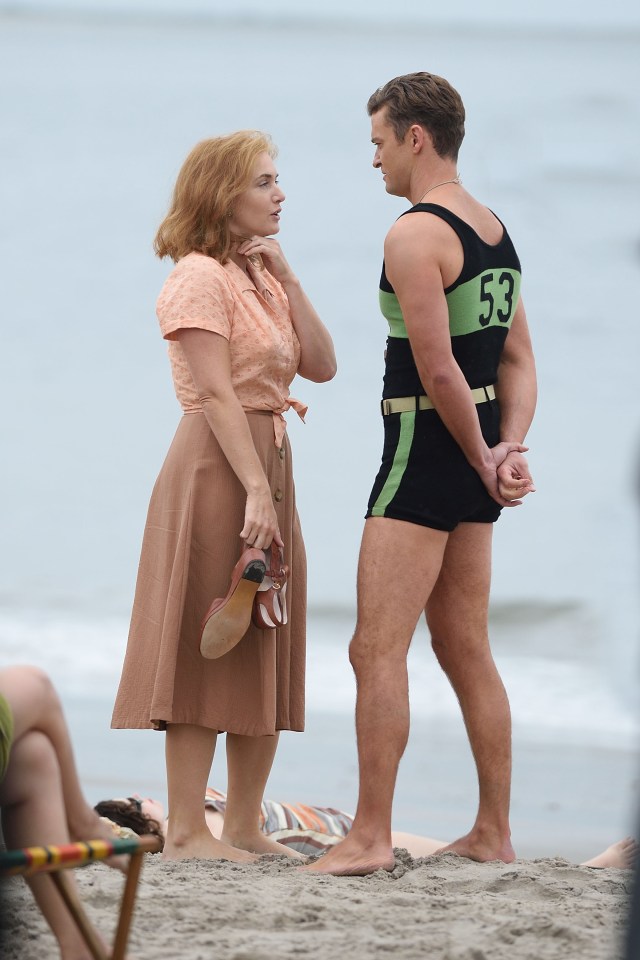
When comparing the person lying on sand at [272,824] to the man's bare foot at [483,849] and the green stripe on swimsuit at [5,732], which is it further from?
the green stripe on swimsuit at [5,732]

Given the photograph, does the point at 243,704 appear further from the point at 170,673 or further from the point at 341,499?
the point at 341,499

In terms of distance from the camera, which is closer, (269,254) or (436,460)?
(436,460)

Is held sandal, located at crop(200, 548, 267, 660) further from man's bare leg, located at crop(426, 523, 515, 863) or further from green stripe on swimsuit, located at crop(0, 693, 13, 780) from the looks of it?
green stripe on swimsuit, located at crop(0, 693, 13, 780)

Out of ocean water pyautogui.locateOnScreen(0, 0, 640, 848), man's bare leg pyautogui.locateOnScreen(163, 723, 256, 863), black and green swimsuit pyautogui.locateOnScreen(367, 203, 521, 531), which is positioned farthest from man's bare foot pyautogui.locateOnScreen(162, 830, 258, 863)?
ocean water pyautogui.locateOnScreen(0, 0, 640, 848)

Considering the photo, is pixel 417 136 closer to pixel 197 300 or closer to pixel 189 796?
pixel 197 300

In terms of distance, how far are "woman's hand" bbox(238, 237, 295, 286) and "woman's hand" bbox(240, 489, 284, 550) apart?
2.33ft

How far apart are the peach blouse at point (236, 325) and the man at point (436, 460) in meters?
0.34

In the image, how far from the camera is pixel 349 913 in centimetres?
305

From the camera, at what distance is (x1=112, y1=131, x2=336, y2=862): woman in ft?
12.5

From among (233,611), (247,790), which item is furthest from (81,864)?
(247,790)

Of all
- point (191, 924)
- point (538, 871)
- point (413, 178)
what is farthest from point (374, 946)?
point (413, 178)

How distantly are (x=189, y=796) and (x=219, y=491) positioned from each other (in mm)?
879

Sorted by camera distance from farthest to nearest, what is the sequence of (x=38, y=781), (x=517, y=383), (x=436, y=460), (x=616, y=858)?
1. (x=616, y=858)
2. (x=517, y=383)
3. (x=436, y=460)
4. (x=38, y=781)

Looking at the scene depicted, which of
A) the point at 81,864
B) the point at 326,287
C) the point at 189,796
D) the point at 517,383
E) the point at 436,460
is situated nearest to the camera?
the point at 81,864
